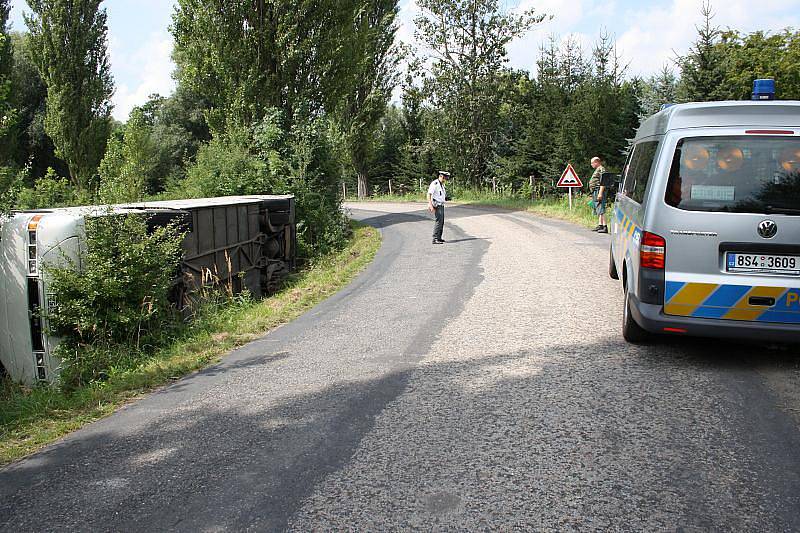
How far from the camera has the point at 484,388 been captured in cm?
512

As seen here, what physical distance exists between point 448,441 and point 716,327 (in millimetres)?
2608

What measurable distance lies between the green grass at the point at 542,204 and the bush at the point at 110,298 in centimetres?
1263

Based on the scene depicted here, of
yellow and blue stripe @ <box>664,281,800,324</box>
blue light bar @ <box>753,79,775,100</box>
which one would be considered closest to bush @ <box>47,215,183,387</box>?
yellow and blue stripe @ <box>664,281,800,324</box>

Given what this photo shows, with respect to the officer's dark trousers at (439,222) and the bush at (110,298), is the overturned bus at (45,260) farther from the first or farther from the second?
the officer's dark trousers at (439,222)

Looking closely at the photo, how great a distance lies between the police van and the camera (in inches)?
200

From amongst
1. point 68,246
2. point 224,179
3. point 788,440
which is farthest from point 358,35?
point 788,440

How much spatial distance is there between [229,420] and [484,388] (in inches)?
77.9

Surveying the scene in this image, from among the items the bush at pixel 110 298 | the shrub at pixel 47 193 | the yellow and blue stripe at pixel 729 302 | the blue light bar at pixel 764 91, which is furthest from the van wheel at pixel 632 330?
the shrub at pixel 47 193

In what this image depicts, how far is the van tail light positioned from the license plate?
1.60ft

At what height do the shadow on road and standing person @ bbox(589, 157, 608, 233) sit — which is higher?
standing person @ bbox(589, 157, 608, 233)

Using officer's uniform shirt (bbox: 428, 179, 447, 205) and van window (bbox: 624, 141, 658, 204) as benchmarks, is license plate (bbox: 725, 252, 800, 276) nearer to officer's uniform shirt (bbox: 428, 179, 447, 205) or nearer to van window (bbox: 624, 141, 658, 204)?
van window (bbox: 624, 141, 658, 204)

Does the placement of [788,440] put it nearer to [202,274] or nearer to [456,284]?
[456,284]

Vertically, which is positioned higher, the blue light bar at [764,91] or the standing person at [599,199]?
the blue light bar at [764,91]

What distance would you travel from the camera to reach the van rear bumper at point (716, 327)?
509 centimetres
